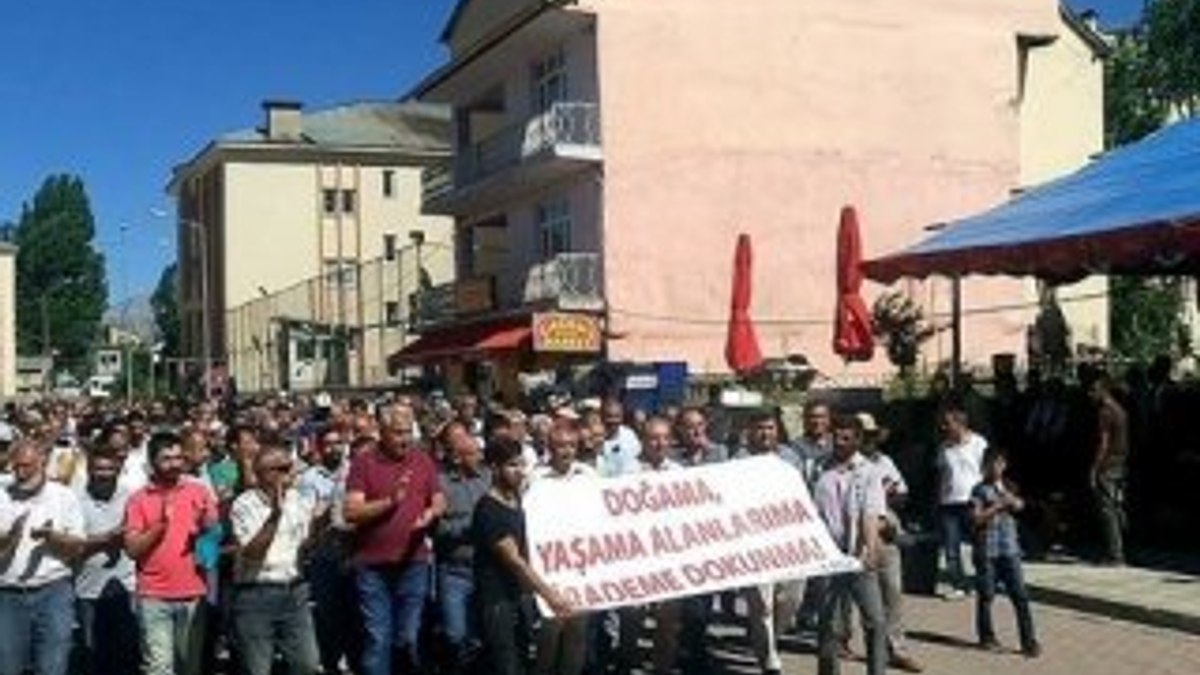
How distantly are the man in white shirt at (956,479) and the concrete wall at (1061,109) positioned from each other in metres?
34.7

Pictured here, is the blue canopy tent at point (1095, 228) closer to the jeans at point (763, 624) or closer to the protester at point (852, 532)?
the protester at point (852, 532)

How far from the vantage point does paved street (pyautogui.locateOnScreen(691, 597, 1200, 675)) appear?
1200 cm

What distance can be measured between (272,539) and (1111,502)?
8.90 m

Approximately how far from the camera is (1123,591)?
48.2ft

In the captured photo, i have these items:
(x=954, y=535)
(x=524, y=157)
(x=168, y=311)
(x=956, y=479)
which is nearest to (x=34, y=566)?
(x=956, y=479)

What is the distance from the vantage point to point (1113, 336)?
50750 millimetres

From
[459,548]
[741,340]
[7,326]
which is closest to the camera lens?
[459,548]

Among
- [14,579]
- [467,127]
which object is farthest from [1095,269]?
[467,127]

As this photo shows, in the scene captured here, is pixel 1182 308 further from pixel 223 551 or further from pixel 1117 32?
pixel 223 551

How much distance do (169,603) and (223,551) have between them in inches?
39.7

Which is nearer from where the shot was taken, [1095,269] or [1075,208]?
[1095,269]

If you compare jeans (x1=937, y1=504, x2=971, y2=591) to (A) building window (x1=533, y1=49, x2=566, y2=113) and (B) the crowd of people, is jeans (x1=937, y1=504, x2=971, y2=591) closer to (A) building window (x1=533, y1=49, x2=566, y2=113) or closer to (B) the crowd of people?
(B) the crowd of people

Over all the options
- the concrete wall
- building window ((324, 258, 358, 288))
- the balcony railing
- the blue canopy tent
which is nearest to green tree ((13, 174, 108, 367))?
building window ((324, 258, 358, 288))

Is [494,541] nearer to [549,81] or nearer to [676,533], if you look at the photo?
[676,533]
